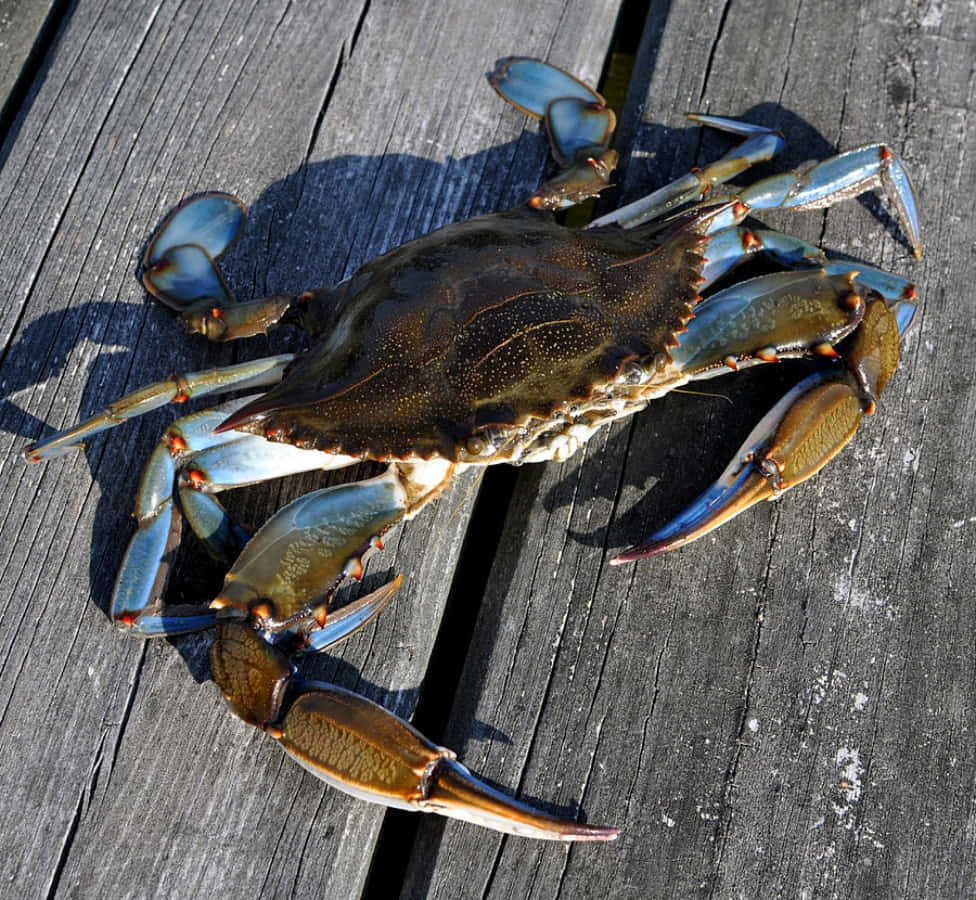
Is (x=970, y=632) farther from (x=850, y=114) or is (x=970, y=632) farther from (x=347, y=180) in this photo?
(x=347, y=180)

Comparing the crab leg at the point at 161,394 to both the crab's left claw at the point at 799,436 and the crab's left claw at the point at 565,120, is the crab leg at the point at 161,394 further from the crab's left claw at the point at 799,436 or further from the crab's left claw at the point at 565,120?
the crab's left claw at the point at 799,436

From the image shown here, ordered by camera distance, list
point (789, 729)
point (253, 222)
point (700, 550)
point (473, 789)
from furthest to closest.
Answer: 1. point (253, 222)
2. point (700, 550)
3. point (789, 729)
4. point (473, 789)

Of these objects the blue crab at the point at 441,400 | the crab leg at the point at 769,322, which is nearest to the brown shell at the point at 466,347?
the blue crab at the point at 441,400

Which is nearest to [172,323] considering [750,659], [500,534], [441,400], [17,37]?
[441,400]

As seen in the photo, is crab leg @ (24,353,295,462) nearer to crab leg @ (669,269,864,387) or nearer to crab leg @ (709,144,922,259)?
crab leg @ (669,269,864,387)

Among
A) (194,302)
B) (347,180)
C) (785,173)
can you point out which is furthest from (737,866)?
(347,180)

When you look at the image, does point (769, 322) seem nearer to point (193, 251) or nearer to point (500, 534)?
point (500, 534)
